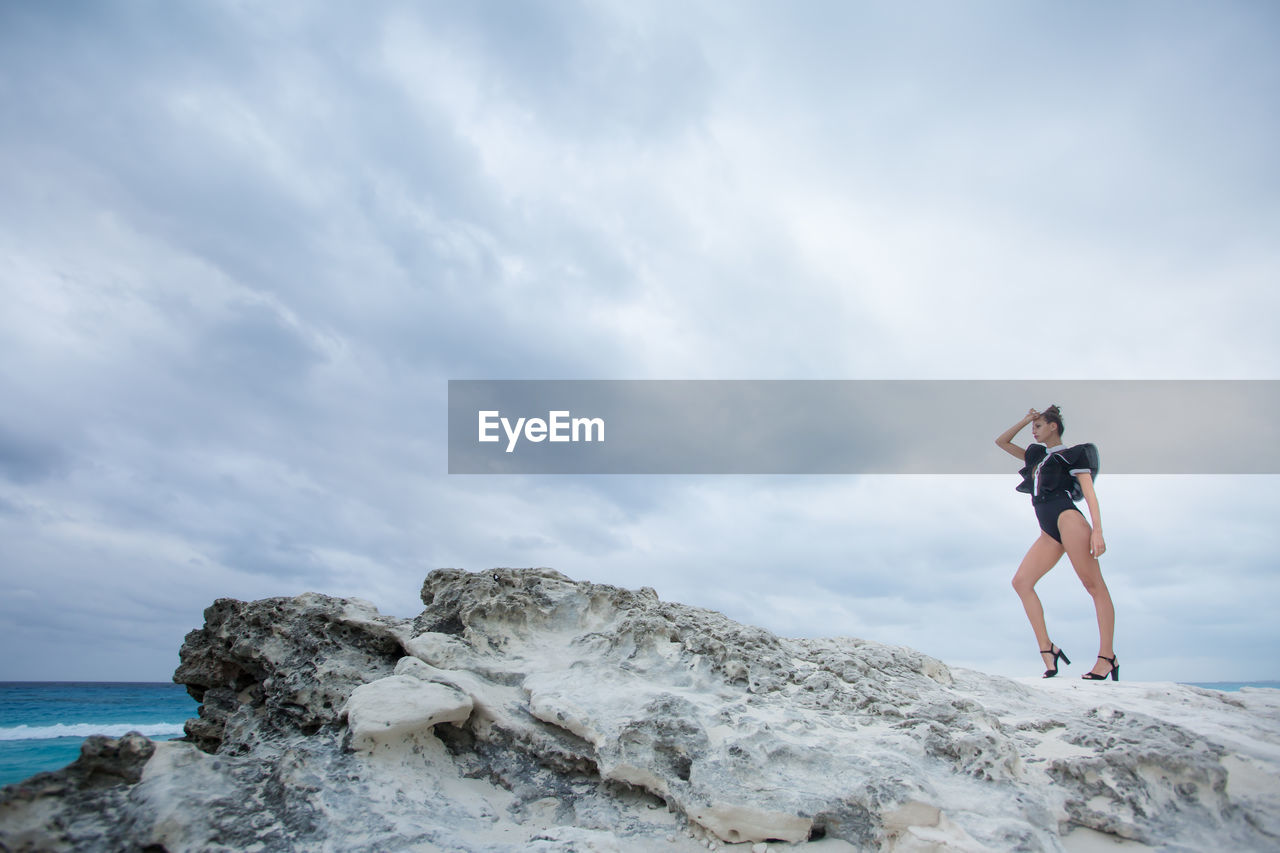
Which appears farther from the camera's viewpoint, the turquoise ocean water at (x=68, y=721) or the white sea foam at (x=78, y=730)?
the white sea foam at (x=78, y=730)

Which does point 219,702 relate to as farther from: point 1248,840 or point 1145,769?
point 1248,840

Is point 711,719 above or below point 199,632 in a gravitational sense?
below

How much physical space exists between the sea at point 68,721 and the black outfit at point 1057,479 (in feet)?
76.3

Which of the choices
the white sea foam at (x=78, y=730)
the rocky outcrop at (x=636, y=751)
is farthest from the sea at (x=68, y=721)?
the rocky outcrop at (x=636, y=751)

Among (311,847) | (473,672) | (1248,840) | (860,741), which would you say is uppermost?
(473,672)

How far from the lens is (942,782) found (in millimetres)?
4207

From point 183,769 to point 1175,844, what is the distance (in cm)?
582

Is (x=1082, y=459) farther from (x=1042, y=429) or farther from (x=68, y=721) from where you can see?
(x=68, y=721)

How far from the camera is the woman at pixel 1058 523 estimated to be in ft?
23.1

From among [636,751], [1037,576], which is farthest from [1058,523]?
[636,751]

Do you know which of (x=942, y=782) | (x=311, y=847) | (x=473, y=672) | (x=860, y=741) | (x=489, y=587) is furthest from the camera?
(x=489, y=587)

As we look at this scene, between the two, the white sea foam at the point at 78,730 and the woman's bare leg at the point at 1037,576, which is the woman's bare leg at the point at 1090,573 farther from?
the white sea foam at the point at 78,730

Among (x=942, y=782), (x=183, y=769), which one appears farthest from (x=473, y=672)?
(x=942, y=782)

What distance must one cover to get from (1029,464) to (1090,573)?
1.36m
